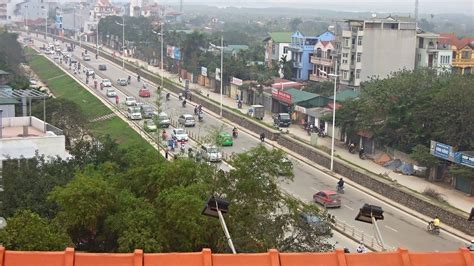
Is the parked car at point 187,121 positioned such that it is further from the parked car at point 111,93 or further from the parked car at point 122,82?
the parked car at point 122,82

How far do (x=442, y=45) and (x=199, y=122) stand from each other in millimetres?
23386

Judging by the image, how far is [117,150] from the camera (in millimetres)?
25609

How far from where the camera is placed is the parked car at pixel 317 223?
705 inches

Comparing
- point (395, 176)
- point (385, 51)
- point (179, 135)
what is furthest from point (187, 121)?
point (395, 176)

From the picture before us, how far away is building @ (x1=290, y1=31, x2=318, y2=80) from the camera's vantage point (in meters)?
60.1

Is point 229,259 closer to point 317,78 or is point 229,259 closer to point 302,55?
point 317,78

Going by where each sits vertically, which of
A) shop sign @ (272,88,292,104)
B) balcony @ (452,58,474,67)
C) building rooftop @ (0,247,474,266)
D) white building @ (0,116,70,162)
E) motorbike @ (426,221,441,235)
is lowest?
motorbike @ (426,221,441,235)

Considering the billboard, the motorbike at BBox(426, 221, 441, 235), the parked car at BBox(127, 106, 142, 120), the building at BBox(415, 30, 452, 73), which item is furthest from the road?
the billboard

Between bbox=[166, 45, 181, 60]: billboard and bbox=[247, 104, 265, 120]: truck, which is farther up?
bbox=[166, 45, 181, 60]: billboard

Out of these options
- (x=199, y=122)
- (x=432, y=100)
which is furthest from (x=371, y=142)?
(x=199, y=122)

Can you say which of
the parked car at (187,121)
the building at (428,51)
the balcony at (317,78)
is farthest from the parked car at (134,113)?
the building at (428,51)

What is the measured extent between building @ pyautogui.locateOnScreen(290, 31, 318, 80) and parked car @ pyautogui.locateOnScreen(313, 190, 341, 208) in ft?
111

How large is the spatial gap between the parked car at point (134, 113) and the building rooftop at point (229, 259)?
120 ft

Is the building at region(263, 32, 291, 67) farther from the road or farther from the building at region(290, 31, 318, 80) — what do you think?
the road
